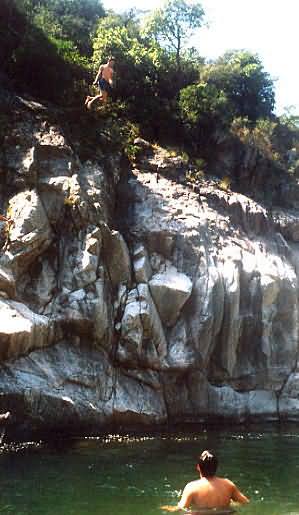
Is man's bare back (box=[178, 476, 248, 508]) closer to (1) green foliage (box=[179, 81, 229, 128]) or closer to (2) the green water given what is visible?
(2) the green water

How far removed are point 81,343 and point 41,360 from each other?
5.21 ft

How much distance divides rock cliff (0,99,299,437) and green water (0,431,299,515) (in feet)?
6.47

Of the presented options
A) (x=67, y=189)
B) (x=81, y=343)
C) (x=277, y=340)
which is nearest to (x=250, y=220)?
(x=277, y=340)

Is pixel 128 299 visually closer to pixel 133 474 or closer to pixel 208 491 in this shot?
pixel 133 474

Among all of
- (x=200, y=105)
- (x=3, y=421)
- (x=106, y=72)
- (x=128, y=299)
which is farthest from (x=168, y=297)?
(x=200, y=105)

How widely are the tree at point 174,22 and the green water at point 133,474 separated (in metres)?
22.0

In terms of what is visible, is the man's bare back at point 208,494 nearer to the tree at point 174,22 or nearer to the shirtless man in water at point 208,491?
the shirtless man in water at point 208,491

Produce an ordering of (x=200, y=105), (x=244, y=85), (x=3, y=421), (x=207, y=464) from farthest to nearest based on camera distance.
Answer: (x=244, y=85) < (x=200, y=105) < (x=3, y=421) < (x=207, y=464)

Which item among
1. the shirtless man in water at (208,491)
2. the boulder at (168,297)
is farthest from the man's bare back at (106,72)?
the shirtless man in water at (208,491)


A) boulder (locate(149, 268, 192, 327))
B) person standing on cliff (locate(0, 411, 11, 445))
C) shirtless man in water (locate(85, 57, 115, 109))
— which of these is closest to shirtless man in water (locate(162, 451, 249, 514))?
person standing on cliff (locate(0, 411, 11, 445))

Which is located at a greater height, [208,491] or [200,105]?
[200,105]

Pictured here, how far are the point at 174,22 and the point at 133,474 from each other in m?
26.5

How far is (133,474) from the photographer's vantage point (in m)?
12.4

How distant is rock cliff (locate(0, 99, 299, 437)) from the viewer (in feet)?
55.1
